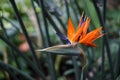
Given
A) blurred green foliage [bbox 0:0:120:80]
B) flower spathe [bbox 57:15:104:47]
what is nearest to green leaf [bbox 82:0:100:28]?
blurred green foliage [bbox 0:0:120:80]

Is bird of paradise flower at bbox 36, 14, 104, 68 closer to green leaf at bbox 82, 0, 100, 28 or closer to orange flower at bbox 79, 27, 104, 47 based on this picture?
orange flower at bbox 79, 27, 104, 47

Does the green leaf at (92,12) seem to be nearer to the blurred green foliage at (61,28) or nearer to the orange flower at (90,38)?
the blurred green foliage at (61,28)

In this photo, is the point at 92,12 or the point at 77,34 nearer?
the point at 77,34

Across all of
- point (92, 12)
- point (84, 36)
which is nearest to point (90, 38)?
point (84, 36)

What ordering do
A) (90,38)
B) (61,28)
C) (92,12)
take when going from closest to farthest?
1. (90,38)
2. (92,12)
3. (61,28)

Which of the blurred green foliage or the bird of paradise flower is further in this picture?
the blurred green foliage

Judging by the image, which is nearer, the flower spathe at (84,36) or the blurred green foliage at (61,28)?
the flower spathe at (84,36)

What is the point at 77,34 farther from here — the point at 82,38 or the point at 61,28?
the point at 61,28

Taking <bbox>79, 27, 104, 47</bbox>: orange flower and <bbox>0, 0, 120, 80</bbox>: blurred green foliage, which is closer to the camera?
<bbox>79, 27, 104, 47</bbox>: orange flower

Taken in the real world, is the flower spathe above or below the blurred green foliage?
above

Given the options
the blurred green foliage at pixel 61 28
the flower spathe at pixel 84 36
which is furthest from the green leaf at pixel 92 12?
the flower spathe at pixel 84 36

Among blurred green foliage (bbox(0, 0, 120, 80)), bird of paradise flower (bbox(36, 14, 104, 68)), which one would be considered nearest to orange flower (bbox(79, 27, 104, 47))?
bird of paradise flower (bbox(36, 14, 104, 68))

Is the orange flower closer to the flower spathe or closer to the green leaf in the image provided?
the flower spathe
